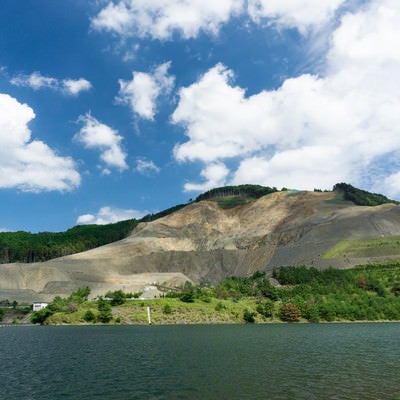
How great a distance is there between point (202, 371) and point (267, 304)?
10089 centimetres

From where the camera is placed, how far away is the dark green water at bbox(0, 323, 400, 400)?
3167 centimetres

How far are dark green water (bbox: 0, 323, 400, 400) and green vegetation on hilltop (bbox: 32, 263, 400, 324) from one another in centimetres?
6494

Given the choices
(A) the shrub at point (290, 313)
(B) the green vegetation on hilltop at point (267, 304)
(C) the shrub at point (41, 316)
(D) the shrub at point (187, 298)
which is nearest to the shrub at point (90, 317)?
(B) the green vegetation on hilltop at point (267, 304)

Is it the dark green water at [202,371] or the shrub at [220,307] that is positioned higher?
the shrub at [220,307]

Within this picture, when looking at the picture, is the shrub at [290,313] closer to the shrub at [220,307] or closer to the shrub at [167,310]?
the shrub at [220,307]

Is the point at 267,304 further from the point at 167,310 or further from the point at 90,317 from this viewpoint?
the point at 90,317

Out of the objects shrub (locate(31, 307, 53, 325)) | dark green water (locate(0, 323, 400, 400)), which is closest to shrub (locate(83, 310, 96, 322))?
shrub (locate(31, 307, 53, 325))

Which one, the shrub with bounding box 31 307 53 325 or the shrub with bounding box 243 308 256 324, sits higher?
the shrub with bounding box 31 307 53 325

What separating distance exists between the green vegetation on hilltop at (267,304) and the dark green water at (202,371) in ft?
213

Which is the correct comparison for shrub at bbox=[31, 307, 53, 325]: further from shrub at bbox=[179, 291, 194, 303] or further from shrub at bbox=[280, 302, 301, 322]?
shrub at bbox=[280, 302, 301, 322]

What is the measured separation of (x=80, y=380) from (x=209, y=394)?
12.7 metres

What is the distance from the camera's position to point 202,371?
4100 cm

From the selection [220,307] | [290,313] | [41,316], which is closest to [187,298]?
[220,307]

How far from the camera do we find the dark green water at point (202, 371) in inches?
1247
